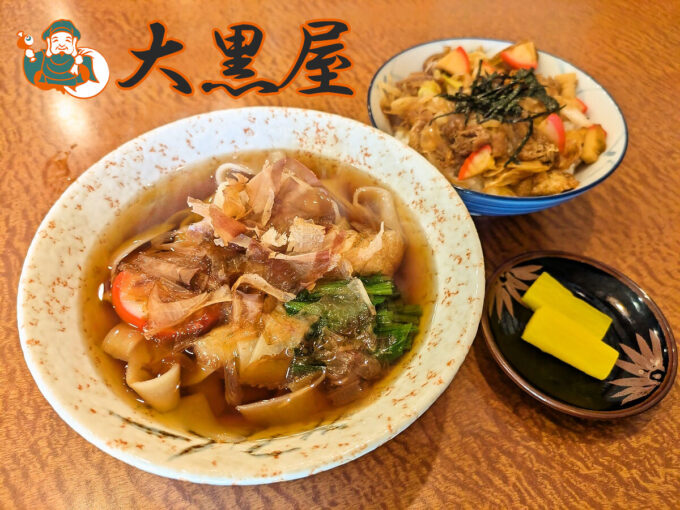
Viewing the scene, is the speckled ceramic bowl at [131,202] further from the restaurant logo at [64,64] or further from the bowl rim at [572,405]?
the restaurant logo at [64,64]

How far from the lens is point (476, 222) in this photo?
5.83 ft

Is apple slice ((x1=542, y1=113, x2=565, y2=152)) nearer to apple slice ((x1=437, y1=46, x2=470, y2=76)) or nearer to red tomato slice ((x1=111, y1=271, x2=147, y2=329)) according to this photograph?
apple slice ((x1=437, y1=46, x2=470, y2=76))

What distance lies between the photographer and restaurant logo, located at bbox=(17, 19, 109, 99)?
2.19 metres

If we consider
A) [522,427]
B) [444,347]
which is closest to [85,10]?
[444,347]

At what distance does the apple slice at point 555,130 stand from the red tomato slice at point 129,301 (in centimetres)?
158

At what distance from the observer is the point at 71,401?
3.17ft

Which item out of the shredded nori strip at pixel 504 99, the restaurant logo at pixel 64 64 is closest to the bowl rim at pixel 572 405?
the shredded nori strip at pixel 504 99

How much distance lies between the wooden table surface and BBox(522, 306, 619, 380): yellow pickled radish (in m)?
0.16

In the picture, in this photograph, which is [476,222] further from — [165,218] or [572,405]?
[165,218]

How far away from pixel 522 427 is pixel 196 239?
112cm

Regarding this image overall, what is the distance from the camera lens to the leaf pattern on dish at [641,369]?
1.30 metres

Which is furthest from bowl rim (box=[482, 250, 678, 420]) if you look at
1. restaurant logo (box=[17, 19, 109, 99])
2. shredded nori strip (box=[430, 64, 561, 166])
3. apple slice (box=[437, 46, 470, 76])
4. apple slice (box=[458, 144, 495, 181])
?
restaurant logo (box=[17, 19, 109, 99])

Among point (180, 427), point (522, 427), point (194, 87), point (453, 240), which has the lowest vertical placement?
point (522, 427)

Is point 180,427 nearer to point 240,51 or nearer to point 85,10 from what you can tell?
point 240,51
